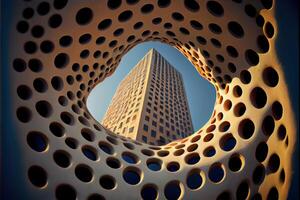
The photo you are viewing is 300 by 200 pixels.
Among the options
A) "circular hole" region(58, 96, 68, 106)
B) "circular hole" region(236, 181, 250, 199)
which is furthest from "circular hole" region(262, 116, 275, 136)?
"circular hole" region(58, 96, 68, 106)

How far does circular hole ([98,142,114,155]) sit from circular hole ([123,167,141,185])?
1639 mm

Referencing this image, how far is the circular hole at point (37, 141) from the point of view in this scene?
45.5ft

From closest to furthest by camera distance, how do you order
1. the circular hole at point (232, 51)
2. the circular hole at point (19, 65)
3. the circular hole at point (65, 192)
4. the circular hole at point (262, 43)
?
the circular hole at point (19, 65)
the circular hole at point (262, 43)
the circular hole at point (65, 192)
the circular hole at point (232, 51)

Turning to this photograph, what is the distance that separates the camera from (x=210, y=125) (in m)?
19.3

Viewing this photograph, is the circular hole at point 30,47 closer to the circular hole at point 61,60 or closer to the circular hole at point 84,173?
the circular hole at point 61,60

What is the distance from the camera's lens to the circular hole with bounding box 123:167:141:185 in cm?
1666

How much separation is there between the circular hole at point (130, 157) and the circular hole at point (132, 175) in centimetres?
86

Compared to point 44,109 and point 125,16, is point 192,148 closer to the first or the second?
point 125,16

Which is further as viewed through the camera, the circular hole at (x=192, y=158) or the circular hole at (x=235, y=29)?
the circular hole at (x=192, y=158)

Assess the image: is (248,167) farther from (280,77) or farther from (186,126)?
(186,126)

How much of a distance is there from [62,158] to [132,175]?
14.3ft

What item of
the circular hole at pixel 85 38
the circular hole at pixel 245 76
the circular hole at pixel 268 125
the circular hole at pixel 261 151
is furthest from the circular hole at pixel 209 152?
the circular hole at pixel 85 38

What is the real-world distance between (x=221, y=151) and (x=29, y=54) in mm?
11860

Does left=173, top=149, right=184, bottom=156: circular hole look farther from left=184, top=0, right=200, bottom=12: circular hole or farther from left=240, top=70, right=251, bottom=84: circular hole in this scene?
left=184, top=0, right=200, bottom=12: circular hole
